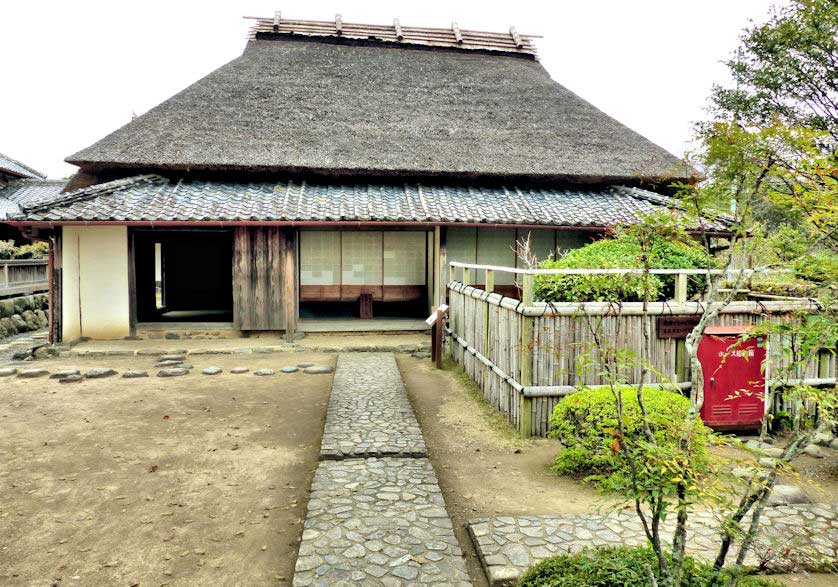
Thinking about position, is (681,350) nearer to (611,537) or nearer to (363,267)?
(611,537)

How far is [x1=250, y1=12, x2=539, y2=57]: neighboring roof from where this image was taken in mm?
15125

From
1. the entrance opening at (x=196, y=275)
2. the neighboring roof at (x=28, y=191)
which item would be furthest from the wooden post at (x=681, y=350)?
the neighboring roof at (x=28, y=191)

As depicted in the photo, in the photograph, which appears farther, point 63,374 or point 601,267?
point 63,374

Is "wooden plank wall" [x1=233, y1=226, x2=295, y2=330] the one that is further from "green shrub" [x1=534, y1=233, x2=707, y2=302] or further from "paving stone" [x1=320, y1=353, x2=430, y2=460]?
"green shrub" [x1=534, y1=233, x2=707, y2=302]

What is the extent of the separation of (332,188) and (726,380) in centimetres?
811

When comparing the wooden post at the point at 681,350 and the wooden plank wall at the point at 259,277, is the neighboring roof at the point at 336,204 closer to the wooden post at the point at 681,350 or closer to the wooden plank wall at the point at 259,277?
the wooden plank wall at the point at 259,277

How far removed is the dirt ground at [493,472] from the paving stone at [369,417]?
0.25 m

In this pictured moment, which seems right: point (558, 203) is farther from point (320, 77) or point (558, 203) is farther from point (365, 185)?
point (320, 77)

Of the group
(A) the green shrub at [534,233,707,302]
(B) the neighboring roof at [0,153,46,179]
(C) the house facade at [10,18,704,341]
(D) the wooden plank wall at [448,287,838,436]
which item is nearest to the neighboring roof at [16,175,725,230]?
(C) the house facade at [10,18,704,341]

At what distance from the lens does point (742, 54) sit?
15.5m

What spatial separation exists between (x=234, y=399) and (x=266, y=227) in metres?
4.39

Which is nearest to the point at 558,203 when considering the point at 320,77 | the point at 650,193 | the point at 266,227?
the point at 650,193

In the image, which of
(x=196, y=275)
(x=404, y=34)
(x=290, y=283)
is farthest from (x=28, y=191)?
(x=290, y=283)

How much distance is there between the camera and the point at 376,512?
362 centimetres
